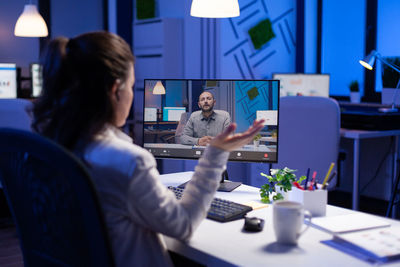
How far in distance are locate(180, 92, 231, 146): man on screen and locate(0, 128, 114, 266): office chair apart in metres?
0.95

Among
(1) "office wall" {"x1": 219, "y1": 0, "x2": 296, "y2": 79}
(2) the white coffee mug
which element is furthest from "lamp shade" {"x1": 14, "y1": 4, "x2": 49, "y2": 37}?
(2) the white coffee mug

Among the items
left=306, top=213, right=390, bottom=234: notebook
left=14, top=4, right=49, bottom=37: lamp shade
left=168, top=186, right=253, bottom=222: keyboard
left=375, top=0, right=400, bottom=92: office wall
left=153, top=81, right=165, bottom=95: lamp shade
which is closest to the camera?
left=306, top=213, right=390, bottom=234: notebook

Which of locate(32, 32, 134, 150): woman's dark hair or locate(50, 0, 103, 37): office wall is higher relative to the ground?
locate(50, 0, 103, 37): office wall

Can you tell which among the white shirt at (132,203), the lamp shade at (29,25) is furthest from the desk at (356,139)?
the lamp shade at (29,25)

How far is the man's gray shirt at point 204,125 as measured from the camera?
2029mm

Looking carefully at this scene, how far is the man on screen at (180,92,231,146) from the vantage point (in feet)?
6.66

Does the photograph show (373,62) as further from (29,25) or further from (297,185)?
(29,25)

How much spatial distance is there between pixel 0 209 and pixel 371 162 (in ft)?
10.0

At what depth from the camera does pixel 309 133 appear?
3.05 m

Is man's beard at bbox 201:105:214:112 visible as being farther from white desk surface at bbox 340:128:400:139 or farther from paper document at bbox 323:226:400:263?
white desk surface at bbox 340:128:400:139

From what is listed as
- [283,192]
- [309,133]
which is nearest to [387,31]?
[309,133]

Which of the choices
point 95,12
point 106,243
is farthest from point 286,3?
point 106,243

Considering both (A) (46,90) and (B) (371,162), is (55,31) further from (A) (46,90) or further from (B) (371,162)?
(A) (46,90)

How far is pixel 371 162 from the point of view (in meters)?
4.36
